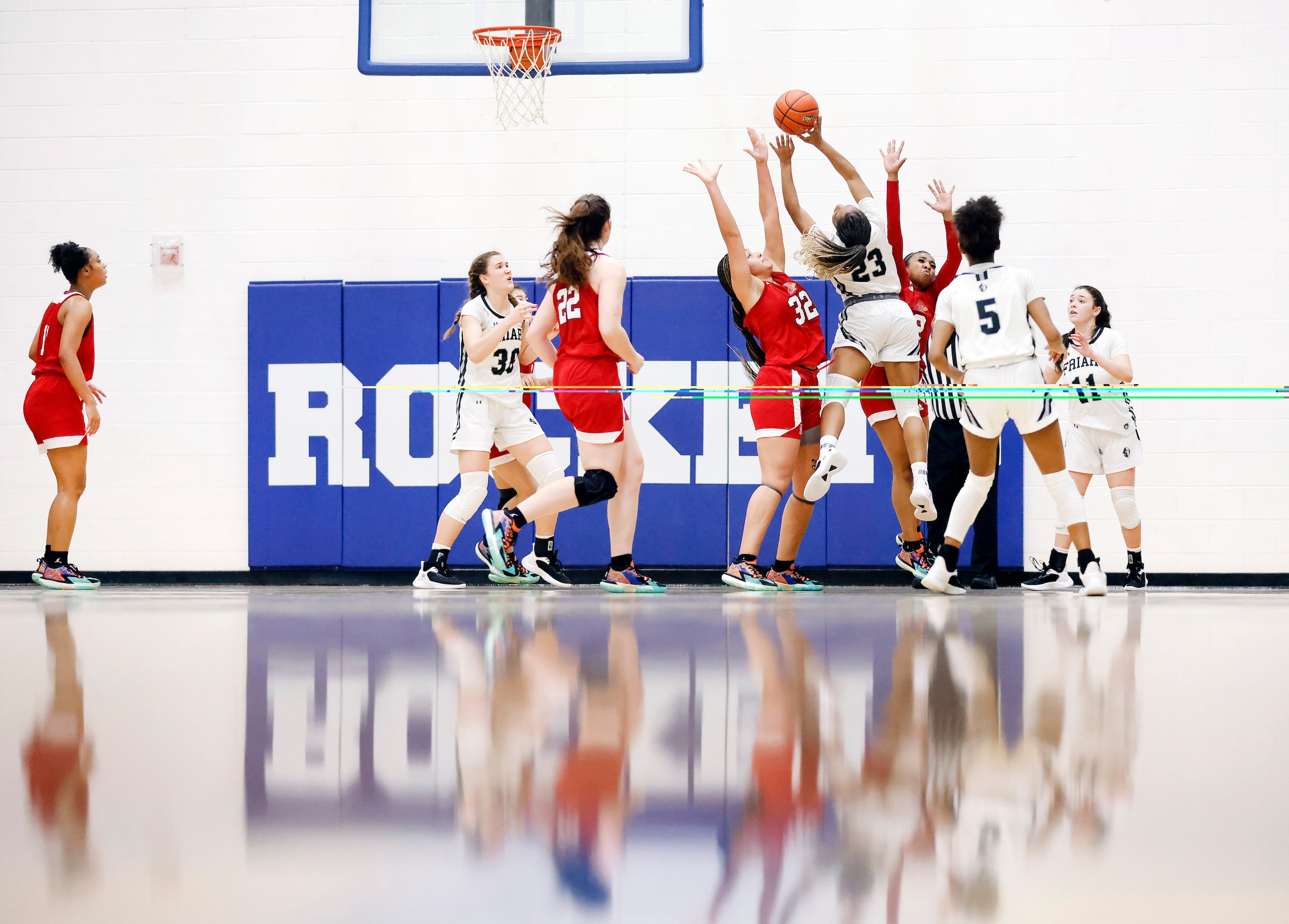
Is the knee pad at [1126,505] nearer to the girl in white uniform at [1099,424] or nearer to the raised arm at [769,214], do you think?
the girl in white uniform at [1099,424]

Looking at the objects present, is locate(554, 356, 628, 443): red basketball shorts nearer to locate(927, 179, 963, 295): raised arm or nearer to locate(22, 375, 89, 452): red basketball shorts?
locate(927, 179, 963, 295): raised arm

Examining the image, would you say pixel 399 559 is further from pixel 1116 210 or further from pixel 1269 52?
pixel 1269 52

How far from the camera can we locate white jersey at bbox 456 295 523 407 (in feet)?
19.9

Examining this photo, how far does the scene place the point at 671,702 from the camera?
8.80 feet

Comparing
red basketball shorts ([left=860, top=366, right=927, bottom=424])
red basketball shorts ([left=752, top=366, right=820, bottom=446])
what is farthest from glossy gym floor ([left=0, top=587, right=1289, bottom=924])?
red basketball shorts ([left=860, top=366, right=927, bottom=424])

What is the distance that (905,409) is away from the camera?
6.04 metres

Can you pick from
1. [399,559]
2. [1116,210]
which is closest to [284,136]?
[399,559]

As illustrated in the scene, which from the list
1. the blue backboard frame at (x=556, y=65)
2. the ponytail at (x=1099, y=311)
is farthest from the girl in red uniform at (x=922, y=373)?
the blue backboard frame at (x=556, y=65)

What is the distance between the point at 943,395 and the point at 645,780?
5.03 metres

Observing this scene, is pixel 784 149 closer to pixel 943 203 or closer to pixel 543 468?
pixel 943 203

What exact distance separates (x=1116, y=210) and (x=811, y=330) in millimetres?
3009

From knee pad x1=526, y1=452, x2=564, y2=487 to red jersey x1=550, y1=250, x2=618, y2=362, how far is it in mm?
818

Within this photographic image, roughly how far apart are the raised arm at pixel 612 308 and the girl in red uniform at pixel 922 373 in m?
1.41

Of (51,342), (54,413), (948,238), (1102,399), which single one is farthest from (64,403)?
(1102,399)
